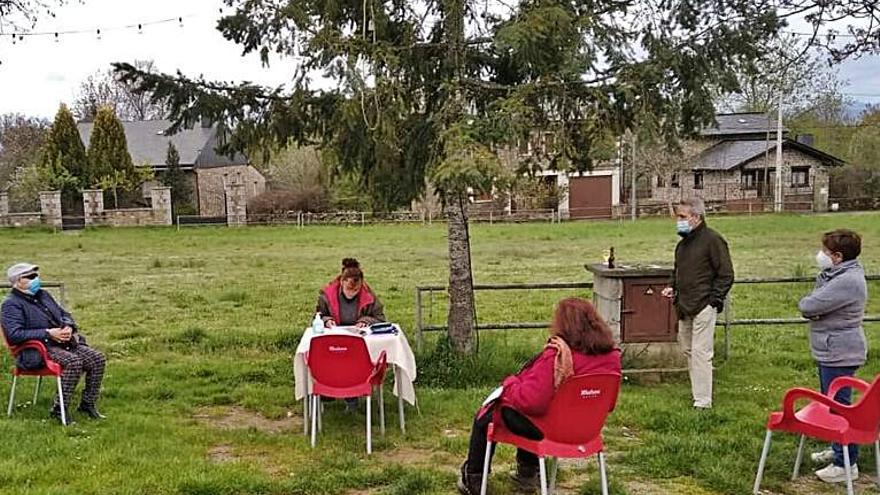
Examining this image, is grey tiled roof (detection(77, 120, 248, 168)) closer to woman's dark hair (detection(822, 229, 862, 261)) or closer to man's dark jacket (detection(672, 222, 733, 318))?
man's dark jacket (detection(672, 222, 733, 318))

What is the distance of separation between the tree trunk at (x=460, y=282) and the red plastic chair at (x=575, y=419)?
3211 millimetres

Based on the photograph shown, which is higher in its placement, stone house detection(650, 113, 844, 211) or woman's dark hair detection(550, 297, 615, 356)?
stone house detection(650, 113, 844, 211)

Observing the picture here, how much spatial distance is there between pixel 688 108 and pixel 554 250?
1509 centimetres

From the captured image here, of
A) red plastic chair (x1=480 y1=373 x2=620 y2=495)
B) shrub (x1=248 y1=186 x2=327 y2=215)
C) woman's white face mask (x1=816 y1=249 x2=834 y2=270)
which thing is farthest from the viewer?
shrub (x1=248 y1=186 x2=327 y2=215)

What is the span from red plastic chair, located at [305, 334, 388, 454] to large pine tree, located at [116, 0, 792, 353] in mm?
1517

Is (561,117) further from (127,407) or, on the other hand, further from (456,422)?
(127,407)

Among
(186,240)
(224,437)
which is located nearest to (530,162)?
(224,437)

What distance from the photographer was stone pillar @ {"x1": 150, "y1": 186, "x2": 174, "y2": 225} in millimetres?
33938

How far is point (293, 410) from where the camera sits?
642cm

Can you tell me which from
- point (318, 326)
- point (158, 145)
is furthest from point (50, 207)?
point (318, 326)

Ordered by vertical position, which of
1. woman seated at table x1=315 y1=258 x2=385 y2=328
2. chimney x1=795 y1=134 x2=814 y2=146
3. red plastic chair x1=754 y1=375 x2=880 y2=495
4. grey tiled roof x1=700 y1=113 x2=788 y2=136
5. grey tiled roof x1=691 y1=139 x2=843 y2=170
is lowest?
red plastic chair x1=754 y1=375 x2=880 y2=495

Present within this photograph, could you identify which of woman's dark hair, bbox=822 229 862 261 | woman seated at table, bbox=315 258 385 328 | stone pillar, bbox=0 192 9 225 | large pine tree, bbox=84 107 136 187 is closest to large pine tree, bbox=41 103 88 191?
large pine tree, bbox=84 107 136 187

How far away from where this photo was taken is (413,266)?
17.7 meters

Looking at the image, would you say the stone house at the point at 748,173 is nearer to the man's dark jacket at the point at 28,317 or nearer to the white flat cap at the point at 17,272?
the man's dark jacket at the point at 28,317
